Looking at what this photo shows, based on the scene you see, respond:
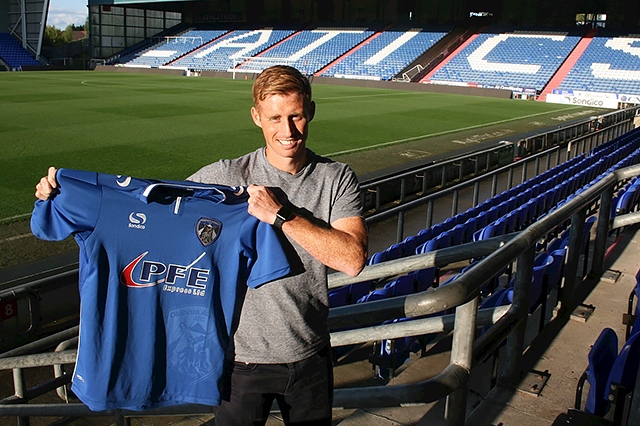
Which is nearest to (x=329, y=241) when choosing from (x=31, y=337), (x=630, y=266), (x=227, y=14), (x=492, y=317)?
(x=492, y=317)

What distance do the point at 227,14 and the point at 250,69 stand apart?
13720mm

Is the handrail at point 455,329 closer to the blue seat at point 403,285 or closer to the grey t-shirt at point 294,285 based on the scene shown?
the grey t-shirt at point 294,285

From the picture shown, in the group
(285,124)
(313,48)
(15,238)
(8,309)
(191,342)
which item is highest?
(313,48)

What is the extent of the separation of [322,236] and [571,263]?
8.08 ft

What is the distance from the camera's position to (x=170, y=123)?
61.5ft

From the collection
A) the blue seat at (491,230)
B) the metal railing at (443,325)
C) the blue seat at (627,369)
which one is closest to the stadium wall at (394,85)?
the blue seat at (491,230)

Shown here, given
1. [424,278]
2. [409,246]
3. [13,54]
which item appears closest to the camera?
[424,278]

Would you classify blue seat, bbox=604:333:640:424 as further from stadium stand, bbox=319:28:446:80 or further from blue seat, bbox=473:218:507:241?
stadium stand, bbox=319:28:446:80

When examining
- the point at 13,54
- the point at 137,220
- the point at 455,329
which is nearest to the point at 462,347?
the point at 455,329

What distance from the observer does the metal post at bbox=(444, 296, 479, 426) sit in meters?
2.13

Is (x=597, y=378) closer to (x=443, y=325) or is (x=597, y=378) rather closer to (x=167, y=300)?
(x=443, y=325)

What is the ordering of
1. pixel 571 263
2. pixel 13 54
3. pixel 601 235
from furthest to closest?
1. pixel 13 54
2. pixel 601 235
3. pixel 571 263

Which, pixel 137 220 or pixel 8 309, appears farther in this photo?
pixel 8 309

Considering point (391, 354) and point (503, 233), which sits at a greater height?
point (503, 233)
